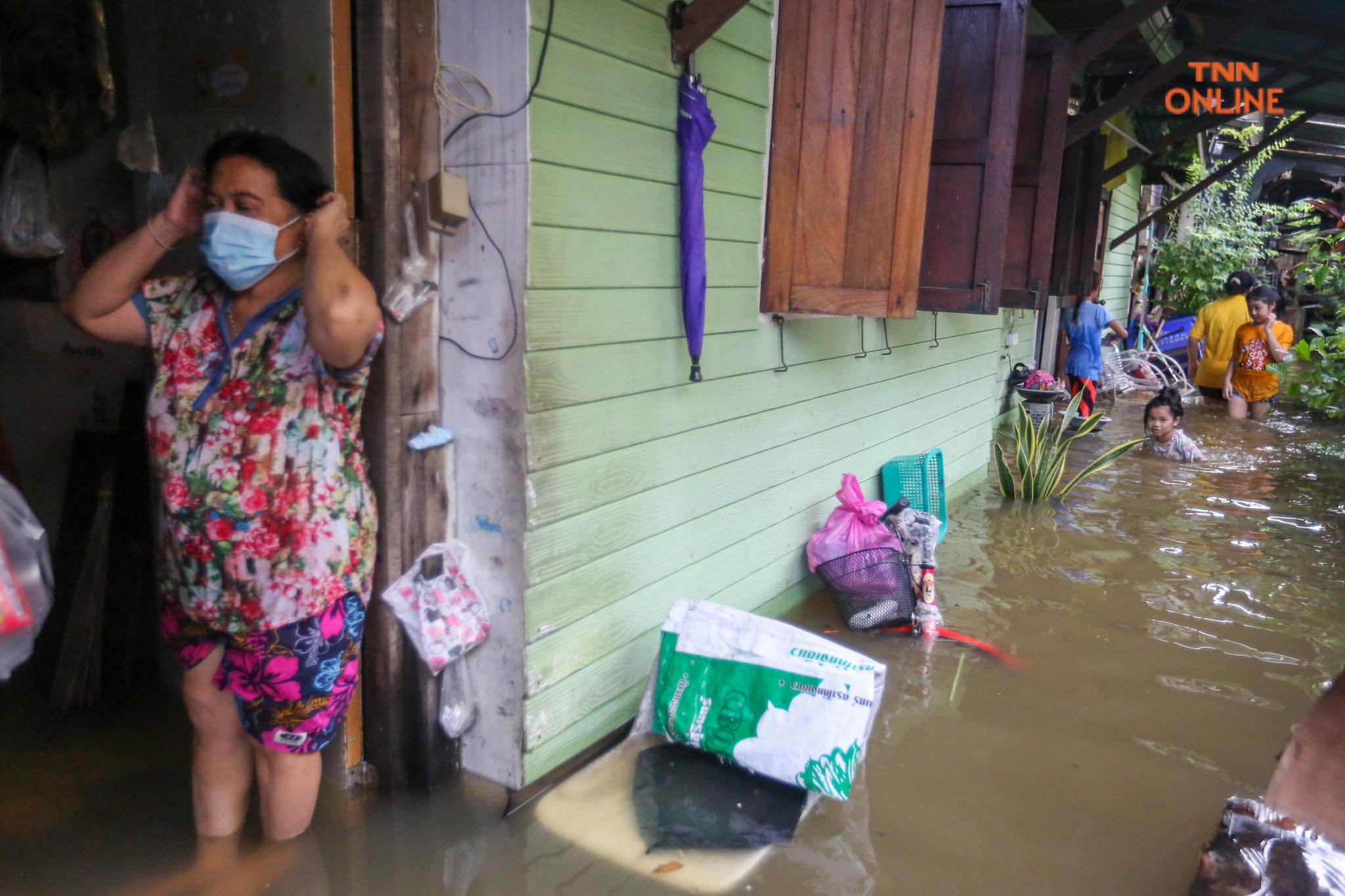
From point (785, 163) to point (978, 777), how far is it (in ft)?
7.52

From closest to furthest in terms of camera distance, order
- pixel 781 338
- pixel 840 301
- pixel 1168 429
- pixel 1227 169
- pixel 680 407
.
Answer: pixel 680 407 → pixel 840 301 → pixel 781 338 → pixel 1168 429 → pixel 1227 169

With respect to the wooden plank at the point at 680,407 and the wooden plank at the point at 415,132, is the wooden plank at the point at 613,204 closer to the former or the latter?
the wooden plank at the point at 415,132

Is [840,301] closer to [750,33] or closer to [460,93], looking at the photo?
[750,33]

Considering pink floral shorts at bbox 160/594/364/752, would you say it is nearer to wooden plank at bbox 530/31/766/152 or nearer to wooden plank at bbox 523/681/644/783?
wooden plank at bbox 523/681/644/783

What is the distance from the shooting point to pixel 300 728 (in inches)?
79.7

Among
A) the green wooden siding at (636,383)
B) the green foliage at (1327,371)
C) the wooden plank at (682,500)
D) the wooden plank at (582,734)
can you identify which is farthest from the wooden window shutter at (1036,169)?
the green foliage at (1327,371)

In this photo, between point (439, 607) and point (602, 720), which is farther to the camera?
point (602, 720)

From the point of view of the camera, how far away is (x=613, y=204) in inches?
101

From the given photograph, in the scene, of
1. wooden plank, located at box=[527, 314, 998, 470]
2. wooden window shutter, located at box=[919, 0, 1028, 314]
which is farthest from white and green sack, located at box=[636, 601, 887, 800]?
wooden window shutter, located at box=[919, 0, 1028, 314]

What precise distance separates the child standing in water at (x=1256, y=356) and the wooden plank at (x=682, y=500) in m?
5.84

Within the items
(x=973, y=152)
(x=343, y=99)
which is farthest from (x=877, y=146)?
(x=343, y=99)

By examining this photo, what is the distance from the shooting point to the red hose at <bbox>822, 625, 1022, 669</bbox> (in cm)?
362

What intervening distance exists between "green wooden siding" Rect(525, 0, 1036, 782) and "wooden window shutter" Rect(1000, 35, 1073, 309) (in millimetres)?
1936

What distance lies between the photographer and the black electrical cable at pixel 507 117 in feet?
7.25
